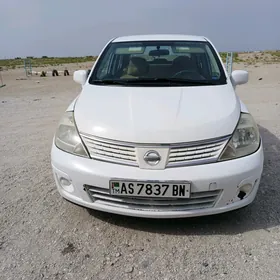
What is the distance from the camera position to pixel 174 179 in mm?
2320

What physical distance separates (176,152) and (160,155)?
124 millimetres

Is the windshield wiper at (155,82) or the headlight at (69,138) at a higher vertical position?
the windshield wiper at (155,82)

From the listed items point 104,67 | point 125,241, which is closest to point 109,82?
point 104,67

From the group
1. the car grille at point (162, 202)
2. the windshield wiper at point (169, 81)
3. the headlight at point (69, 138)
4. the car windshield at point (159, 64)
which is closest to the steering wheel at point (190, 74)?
the car windshield at point (159, 64)

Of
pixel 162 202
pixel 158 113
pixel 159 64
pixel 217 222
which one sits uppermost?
pixel 159 64

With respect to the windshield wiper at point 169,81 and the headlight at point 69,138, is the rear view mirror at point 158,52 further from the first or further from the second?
the headlight at point 69,138

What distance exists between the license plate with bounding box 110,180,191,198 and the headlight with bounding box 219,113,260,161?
382mm

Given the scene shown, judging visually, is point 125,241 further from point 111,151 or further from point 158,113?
point 158,113

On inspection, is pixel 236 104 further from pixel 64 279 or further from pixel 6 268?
pixel 6 268

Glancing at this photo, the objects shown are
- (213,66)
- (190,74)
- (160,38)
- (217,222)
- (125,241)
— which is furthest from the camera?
(160,38)

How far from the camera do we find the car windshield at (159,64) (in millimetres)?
3453

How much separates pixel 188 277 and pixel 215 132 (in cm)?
106

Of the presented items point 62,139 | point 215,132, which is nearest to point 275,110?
point 215,132

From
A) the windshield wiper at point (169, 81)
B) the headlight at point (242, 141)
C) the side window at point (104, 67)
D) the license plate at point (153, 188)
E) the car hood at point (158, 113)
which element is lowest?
the license plate at point (153, 188)
